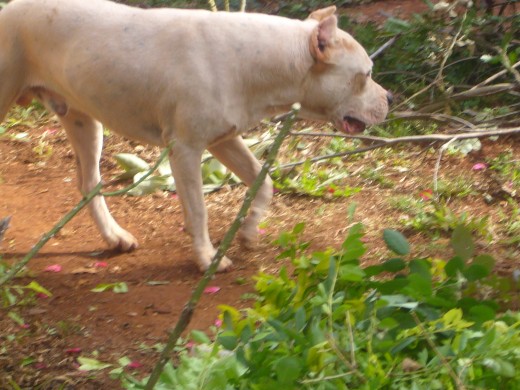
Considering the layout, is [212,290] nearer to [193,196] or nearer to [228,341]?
[193,196]

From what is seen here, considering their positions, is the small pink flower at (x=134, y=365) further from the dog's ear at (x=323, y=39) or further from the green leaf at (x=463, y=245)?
the dog's ear at (x=323, y=39)

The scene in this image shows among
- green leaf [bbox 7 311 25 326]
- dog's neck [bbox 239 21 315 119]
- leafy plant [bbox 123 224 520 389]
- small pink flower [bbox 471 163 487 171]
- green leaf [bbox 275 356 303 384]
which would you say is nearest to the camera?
green leaf [bbox 275 356 303 384]

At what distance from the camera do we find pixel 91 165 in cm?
549

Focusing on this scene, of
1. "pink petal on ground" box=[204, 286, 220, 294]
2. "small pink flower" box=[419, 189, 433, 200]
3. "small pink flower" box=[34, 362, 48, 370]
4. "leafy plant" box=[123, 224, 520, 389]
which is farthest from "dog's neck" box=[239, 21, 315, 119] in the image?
"leafy plant" box=[123, 224, 520, 389]

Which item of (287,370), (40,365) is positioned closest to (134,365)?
(40,365)

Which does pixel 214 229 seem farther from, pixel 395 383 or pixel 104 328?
pixel 395 383

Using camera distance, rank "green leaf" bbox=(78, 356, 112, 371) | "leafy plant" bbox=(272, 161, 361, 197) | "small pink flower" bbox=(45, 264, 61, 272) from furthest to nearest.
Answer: "leafy plant" bbox=(272, 161, 361, 197) → "small pink flower" bbox=(45, 264, 61, 272) → "green leaf" bbox=(78, 356, 112, 371)

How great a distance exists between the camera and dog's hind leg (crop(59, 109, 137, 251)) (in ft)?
17.7

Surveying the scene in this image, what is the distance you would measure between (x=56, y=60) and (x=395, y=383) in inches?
124

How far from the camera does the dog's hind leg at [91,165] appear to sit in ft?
17.7

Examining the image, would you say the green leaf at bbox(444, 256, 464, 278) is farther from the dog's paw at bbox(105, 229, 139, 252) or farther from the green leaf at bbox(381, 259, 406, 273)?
the dog's paw at bbox(105, 229, 139, 252)

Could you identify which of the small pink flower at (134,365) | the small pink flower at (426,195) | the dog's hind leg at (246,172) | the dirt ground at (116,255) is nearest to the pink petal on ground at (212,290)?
the dirt ground at (116,255)

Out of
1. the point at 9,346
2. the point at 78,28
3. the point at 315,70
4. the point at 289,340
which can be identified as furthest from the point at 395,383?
the point at 78,28

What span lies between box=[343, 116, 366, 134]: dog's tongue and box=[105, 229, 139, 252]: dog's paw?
141 cm
